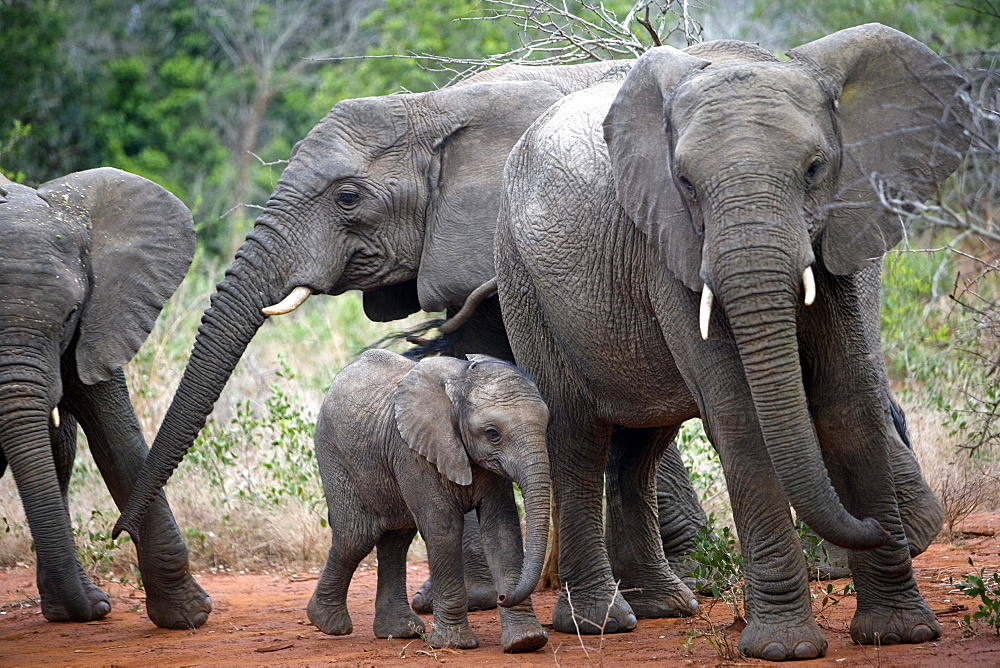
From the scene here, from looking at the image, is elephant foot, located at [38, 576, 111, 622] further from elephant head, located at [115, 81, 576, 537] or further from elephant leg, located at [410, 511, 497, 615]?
elephant leg, located at [410, 511, 497, 615]

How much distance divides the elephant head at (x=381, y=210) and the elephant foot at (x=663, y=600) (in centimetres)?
A: 166

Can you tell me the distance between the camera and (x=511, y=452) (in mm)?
A: 5031

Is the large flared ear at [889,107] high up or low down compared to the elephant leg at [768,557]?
up

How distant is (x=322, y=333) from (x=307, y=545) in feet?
15.0

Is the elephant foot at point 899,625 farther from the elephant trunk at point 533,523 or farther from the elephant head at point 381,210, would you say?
the elephant head at point 381,210

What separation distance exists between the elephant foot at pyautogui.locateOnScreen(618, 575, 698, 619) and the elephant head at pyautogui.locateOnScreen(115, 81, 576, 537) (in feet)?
5.46

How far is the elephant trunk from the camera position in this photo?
482 cm

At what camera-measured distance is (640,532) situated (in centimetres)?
614

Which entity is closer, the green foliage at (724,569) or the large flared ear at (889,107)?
the large flared ear at (889,107)

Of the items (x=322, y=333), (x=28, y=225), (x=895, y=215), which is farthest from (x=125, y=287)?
(x=322, y=333)

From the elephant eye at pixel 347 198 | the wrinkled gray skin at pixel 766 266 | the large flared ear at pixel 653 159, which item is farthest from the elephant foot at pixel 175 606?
the large flared ear at pixel 653 159

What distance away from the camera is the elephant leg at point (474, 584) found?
250 inches

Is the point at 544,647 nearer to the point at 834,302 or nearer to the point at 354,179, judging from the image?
the point at 834,302

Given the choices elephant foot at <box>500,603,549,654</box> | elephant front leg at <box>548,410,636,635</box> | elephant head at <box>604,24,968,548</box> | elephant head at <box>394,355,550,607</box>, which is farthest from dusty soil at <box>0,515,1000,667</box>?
elephant head at <box>604,24,968,548</box>
